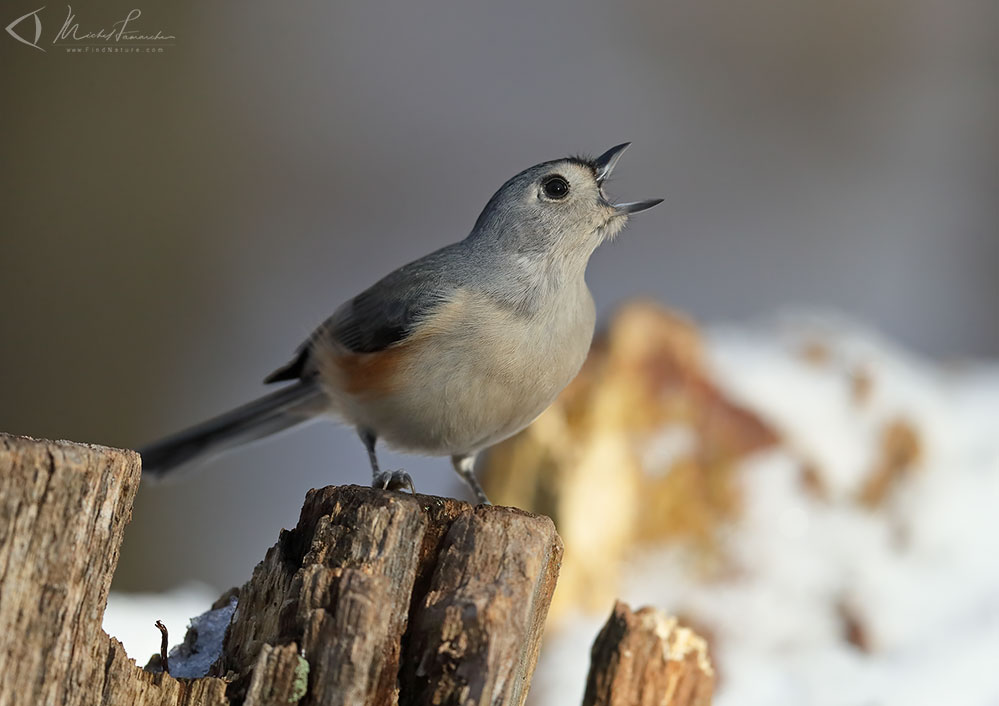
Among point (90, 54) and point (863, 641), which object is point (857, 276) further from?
point (90, 54)

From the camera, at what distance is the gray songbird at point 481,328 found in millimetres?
2410

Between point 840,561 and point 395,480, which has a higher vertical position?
point 840,561

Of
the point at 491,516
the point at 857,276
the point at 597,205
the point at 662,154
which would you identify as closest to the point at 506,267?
the point at 597,205

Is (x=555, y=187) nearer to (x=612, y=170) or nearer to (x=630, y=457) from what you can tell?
(x=612, y=170)

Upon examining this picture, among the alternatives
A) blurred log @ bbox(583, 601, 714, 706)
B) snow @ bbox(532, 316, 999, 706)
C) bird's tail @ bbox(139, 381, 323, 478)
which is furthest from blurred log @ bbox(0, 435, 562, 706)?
snow @ bbox(532, 316, 999, 706)

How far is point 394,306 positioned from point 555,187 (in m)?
0.57

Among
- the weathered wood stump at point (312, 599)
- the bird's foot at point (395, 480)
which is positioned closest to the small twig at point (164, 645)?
the weathered wood stump at point (312, 599)

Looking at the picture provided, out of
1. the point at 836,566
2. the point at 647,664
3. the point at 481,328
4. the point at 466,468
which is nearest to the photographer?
the point at 647,664

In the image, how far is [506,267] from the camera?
2592 millimetres

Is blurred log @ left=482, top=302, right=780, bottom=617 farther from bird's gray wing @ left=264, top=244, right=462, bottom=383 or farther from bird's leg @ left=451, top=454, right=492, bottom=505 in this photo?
bird's gray wing @ left=264, top=244, right=462, bottom=383

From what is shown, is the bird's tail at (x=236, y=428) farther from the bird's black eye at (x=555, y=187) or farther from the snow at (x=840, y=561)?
the snow at (x=840, y=561)

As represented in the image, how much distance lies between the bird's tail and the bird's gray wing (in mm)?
226

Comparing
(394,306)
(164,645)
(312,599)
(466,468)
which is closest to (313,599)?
(312,599)

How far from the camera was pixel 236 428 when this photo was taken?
10.3 feet
